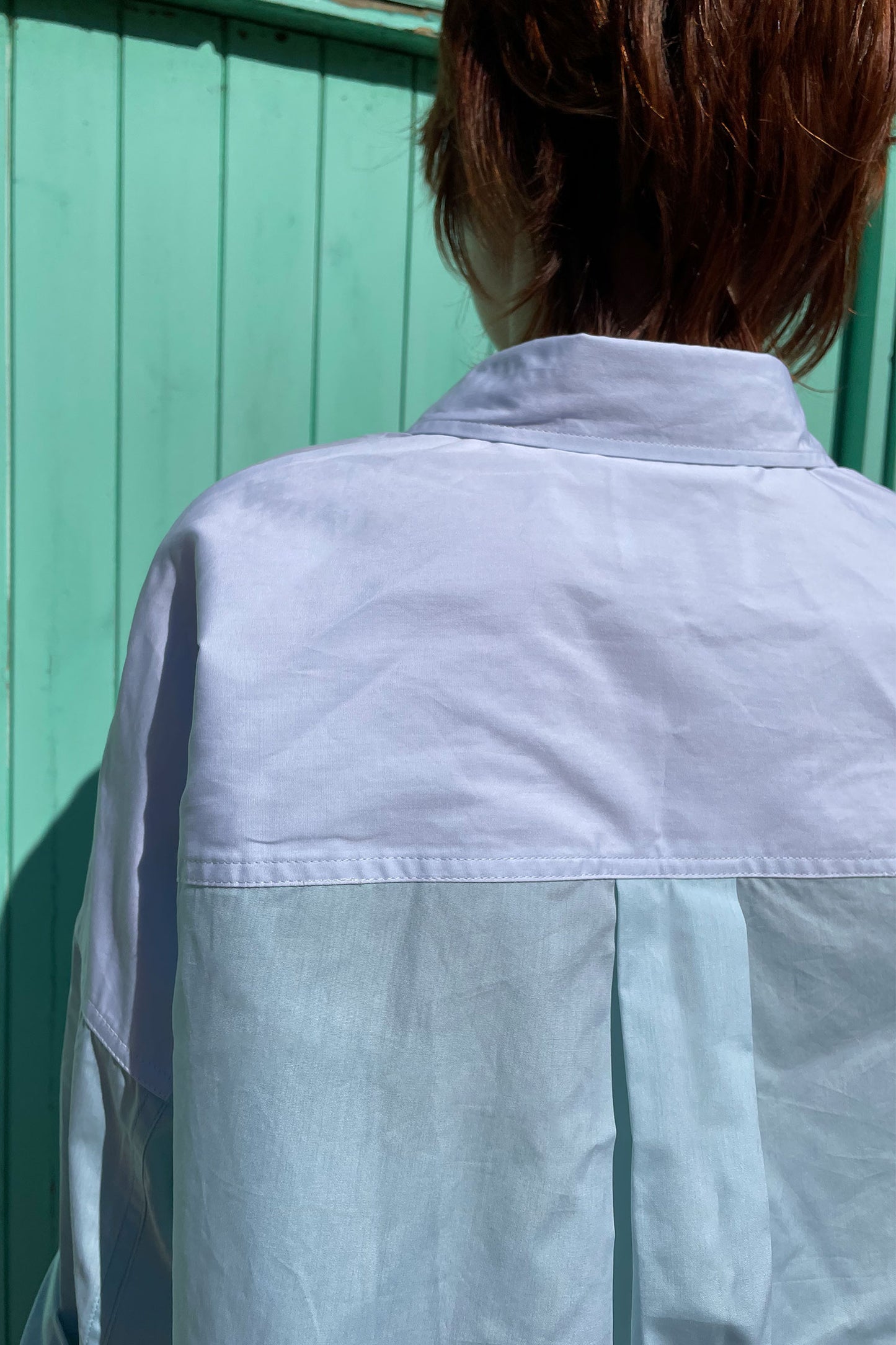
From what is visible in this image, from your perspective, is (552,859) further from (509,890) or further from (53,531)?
(53,531)

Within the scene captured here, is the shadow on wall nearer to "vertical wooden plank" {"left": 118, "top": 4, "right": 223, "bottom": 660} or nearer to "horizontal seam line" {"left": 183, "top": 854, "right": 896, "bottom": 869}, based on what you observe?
"vertical wooden plank" {"left": 118, "top": 4, "right": 223, "bottom": 660}

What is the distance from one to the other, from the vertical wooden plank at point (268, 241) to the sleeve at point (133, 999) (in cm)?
62

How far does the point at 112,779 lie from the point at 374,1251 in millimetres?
301

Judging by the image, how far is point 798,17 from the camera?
60 centimetres

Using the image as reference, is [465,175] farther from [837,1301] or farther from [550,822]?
[837,1301]

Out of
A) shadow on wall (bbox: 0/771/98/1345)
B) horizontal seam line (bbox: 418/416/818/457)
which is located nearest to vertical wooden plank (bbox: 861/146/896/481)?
horizontal seam line (bbox: 418/416/818/457)

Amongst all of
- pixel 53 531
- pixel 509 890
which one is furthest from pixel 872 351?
pixel 509 890

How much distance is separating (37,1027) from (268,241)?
0.87m

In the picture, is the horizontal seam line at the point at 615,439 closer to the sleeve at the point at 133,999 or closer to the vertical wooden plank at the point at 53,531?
the sleeve at the point at 133,999

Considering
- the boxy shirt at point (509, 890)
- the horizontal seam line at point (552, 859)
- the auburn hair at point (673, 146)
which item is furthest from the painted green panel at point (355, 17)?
the horizontal seam line at point (552, 859)

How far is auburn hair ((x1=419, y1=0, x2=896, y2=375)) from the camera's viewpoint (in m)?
0.61

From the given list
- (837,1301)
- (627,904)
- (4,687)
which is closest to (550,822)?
(627,904)

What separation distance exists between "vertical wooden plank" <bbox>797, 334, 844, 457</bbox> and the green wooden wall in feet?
1.85

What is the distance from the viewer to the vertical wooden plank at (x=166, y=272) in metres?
1.10
